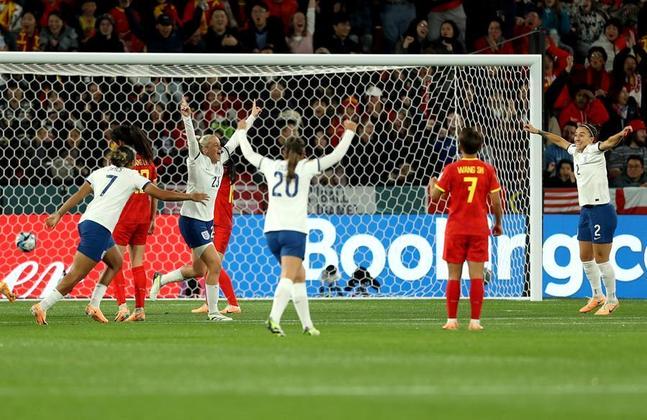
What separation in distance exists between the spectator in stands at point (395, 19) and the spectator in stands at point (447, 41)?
67 cm

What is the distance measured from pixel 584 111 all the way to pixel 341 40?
421 cm

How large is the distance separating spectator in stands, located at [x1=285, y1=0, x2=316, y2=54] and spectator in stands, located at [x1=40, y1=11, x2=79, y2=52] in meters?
3.54

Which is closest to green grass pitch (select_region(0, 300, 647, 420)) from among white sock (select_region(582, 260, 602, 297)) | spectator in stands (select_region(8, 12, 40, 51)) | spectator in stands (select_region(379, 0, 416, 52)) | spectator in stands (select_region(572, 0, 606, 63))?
white sock (select_region(582, 260, 602, 297))

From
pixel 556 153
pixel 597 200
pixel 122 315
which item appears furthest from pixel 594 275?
pixel 556 153

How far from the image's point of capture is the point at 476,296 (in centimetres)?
1212

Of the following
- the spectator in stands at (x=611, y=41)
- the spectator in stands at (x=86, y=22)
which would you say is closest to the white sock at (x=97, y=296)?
the spectator in stands at (x=86, y=22)

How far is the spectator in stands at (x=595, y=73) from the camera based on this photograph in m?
23.6

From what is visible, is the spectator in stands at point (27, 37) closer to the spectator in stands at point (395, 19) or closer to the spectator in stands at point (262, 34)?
the spectator in stands at point (262, 34)

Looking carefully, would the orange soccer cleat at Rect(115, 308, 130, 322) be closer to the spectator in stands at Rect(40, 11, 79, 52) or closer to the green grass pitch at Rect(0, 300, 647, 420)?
the green grass pitch at Rect(0, 300, 647, 420)

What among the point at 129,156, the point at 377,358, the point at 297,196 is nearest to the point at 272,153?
the point at 129,156

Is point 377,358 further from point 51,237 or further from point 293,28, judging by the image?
point 293,28

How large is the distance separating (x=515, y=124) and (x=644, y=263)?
8.67ft

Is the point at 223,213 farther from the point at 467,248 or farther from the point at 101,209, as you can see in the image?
the point at 467,248

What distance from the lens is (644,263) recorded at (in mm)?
18969
